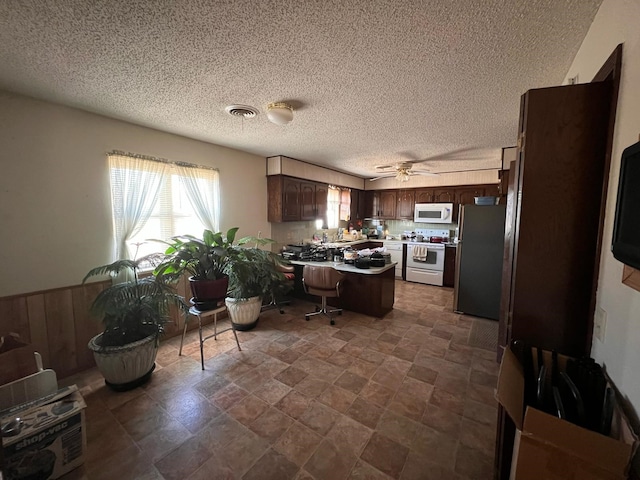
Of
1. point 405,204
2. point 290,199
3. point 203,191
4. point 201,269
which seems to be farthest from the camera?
point 405,204

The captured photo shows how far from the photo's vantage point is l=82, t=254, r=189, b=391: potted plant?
2.05m

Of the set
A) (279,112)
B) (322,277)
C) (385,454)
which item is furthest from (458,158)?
(385,454)

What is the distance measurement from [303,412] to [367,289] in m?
2.05

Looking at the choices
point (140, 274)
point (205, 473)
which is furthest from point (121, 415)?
point (140, 274)

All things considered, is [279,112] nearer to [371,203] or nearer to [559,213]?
[559,213]

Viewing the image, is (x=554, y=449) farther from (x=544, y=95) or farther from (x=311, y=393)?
(x=311, y=393)

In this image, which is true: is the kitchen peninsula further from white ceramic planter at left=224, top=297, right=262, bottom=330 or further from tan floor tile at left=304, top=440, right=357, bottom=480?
tan floor tile at left=304, top=440, right=357, bottom=480

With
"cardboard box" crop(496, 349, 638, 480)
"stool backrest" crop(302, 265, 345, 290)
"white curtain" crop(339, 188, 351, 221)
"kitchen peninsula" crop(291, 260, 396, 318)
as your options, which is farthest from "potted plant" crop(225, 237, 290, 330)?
"white curtain" crop(339, 188, 351, 221)

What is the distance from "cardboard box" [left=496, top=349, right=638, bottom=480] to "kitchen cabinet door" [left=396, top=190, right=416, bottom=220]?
5.57 meters

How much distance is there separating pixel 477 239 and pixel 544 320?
102 inches

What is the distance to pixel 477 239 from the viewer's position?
354 cm

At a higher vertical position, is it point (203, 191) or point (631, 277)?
point (203, 191)

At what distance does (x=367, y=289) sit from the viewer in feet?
12.1

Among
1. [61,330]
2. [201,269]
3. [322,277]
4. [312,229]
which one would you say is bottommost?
[61,330]
